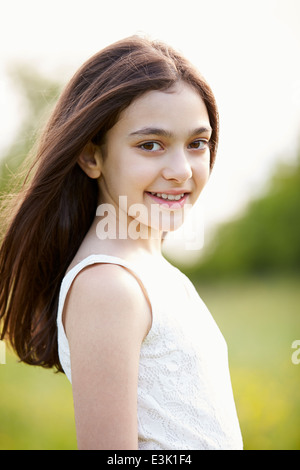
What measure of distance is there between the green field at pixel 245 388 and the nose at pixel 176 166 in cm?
173

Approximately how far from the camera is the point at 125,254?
5.55 feet

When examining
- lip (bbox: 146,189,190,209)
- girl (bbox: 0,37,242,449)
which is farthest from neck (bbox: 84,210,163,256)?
lip (bbox: 146,189,190,209)

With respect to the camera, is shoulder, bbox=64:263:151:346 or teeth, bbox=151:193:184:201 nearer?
shoulder, bbox=64:263:151:346

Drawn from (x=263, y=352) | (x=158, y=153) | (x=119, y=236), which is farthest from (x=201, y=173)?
(x=263, y=352)

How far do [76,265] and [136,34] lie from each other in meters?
0.83

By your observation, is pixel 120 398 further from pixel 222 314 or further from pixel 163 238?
pixel 222 314

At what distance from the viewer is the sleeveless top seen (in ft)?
5.21

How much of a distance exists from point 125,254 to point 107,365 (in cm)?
40

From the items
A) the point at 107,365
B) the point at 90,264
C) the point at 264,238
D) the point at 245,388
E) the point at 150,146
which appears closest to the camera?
the point at 107,365

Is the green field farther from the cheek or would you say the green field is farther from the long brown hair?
the cheek

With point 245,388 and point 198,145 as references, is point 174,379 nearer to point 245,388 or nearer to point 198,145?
point 198,145

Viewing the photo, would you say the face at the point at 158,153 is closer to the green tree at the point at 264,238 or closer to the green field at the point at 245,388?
the green field at the point at 245,388

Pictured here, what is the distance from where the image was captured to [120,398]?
1.42 meters
